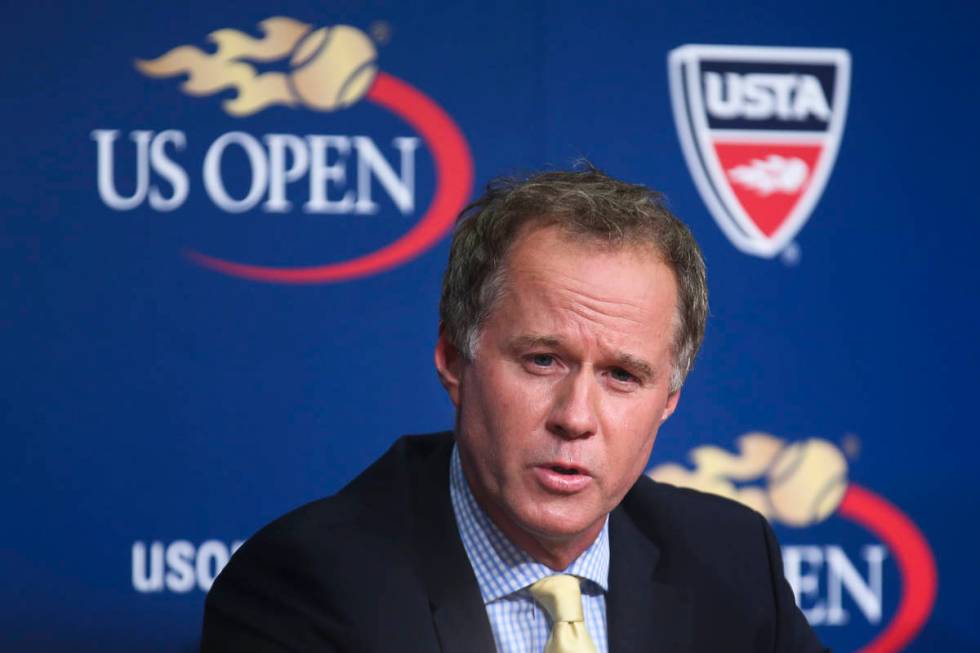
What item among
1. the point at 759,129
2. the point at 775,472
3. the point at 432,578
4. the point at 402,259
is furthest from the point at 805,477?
the point at 432,578

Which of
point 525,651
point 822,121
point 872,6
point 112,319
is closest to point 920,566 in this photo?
point 822,121

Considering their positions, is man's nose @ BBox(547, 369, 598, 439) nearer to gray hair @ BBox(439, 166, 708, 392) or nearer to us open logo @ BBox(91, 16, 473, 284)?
gray hair @ BBox(439, 166, 708, 392)

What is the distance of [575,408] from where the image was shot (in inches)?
62.1

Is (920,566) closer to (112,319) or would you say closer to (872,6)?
(872,6)

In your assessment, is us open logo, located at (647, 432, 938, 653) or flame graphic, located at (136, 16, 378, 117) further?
us open logo, located at (647, 432, 938, 653)


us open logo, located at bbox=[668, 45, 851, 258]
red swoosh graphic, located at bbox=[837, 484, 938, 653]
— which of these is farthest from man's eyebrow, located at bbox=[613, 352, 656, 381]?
red swoosh graphic, located at bbox=[837, 484, 938, 653]

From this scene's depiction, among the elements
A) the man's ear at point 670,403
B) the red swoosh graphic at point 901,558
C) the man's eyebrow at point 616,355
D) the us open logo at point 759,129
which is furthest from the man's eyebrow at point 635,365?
the red swoosh graphic at point 901,558

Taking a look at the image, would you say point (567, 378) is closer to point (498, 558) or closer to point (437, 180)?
point (498, 558)

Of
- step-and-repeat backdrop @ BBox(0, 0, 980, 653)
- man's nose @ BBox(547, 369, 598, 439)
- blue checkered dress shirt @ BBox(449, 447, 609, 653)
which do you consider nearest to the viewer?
man's nose @ BBox(547, 369, 598, 439)

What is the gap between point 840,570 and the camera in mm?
2922

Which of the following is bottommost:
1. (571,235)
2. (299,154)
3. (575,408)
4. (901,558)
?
(901,558)

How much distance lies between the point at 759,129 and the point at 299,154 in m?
1.06

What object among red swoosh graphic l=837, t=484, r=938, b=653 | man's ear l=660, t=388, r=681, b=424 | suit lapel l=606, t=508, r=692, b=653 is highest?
man's ear l=660, t=388, r=681, b=424

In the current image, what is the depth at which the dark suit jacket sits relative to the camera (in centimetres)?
163
